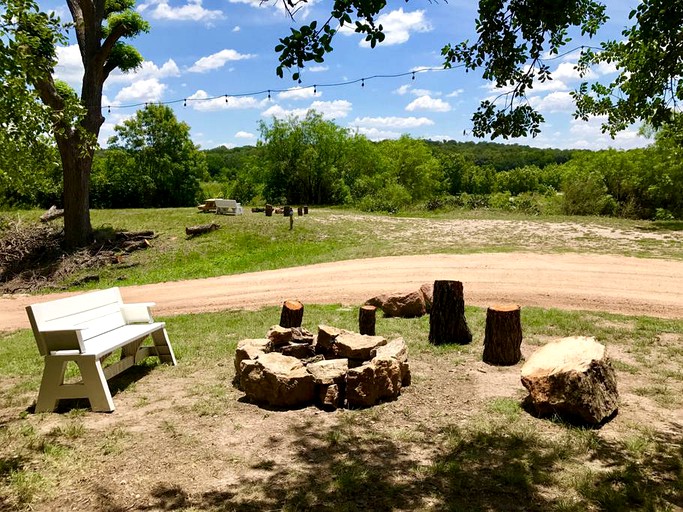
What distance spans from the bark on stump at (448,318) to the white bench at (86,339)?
360 centimetres

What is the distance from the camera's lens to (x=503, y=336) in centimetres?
600

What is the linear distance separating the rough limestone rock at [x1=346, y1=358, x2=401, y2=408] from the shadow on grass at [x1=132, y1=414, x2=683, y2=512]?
578 mm

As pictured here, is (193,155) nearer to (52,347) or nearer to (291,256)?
(291,256)

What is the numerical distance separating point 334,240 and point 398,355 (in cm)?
1345

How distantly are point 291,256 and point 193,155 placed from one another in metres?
31.8

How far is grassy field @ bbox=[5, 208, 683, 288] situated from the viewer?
15.5 m

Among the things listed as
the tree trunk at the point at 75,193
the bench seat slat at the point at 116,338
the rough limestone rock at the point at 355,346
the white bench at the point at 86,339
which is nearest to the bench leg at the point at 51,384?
Result: the white bench at the point at 86,339

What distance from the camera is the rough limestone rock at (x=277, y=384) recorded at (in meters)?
4.81

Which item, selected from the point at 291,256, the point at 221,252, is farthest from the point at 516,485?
the point at 221,252

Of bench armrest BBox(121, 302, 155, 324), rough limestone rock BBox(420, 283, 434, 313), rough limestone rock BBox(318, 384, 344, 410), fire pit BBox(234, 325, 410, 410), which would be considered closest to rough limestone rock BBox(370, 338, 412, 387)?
fire pit BBox(234, 325, 410, 410)

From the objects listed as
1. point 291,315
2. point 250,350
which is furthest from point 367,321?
point 250,350

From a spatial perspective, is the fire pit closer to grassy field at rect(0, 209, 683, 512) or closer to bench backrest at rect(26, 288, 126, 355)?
grassy field at rect(0, 209, 683, 512)

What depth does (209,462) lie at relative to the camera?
380 cm

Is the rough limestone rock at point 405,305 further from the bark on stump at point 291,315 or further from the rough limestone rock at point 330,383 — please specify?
the rough limestone rock at point 330,383
